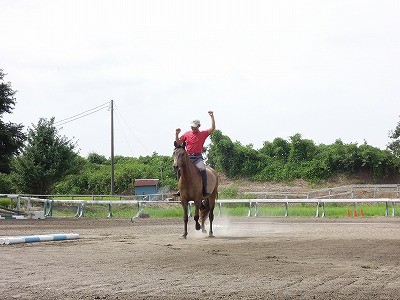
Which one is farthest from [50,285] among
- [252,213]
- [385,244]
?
[252,213]

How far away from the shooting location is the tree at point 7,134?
5605cm

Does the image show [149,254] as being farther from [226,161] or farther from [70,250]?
[226,161]

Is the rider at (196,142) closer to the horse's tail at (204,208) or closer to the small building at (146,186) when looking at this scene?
the horse's tail at (204,208)

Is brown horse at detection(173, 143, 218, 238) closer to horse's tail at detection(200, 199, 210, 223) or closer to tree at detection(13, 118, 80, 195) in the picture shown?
horse's tail at detection(200, 199, 210, 223)

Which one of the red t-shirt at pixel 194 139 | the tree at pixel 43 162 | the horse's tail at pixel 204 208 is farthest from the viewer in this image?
the tree at pixel 43 162

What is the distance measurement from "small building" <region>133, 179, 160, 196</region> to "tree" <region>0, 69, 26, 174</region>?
35.7ft

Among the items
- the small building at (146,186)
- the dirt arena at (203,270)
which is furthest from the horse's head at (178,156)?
the small building at (146,186)

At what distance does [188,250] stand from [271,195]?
41.4 metres

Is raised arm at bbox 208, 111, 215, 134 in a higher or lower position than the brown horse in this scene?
higher

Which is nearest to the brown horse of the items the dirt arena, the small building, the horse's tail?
the horse's tail

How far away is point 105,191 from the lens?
218 feet

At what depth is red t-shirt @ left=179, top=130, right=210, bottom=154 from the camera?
58.6 feet

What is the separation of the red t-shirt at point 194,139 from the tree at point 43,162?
1409 inches

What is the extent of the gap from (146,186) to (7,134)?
13.6 meters
